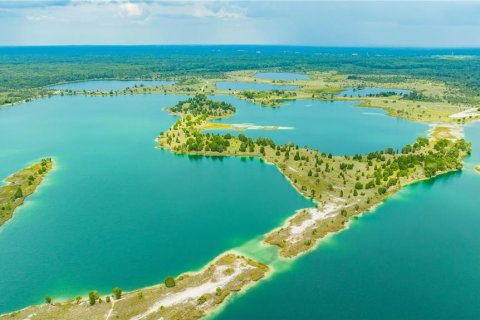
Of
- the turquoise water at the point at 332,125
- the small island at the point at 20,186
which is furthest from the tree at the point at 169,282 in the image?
the turquoise water at the point at 332,125

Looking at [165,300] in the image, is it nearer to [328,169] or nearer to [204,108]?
[328,169]

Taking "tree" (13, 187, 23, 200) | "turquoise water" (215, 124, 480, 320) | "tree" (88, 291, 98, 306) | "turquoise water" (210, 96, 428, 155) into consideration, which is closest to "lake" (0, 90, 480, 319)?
"turquoise water" (215, 124, 480, 320)

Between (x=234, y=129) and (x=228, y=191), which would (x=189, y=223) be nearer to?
(x=228, y=191)

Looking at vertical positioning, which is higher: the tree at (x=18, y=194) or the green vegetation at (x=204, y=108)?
the green vegetation at (x=204, y=108)

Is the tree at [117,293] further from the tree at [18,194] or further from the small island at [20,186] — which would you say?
the tree at [18,194]

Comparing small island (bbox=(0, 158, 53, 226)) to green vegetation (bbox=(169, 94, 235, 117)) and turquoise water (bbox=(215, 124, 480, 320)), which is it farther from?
green vegetation (bbox=(169, 94, 235, 117))
